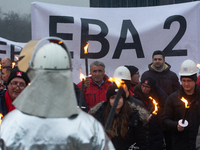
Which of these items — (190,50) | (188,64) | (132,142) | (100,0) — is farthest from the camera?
(100,0)

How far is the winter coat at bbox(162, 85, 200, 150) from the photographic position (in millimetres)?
3957

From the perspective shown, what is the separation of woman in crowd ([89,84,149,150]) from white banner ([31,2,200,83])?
2545 mm

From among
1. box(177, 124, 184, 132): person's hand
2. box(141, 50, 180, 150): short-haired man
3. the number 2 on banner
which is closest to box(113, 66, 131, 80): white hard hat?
box(141, 50, 180, 150): short-haired man

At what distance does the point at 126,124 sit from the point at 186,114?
910 mm

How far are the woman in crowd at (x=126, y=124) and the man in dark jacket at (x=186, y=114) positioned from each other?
50cm

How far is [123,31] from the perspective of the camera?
6508 millimetres

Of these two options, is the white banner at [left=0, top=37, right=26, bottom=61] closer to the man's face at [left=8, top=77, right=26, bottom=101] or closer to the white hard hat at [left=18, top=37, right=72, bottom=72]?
the man's face at [left=8, top=77, right=26, bottom=101]

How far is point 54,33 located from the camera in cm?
633

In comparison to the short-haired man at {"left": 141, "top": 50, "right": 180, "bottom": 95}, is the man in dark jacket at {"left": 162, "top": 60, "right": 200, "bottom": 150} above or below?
below

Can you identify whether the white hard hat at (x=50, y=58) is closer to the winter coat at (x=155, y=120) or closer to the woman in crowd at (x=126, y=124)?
the woman in crowd at (x=126, y=124)

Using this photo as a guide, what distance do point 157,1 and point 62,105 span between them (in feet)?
28.0

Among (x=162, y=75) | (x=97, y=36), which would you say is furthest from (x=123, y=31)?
(x=162, y=75)

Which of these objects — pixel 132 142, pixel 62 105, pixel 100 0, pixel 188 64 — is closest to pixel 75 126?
pixel 62 105

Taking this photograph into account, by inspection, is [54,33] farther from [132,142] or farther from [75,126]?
[75,126]
